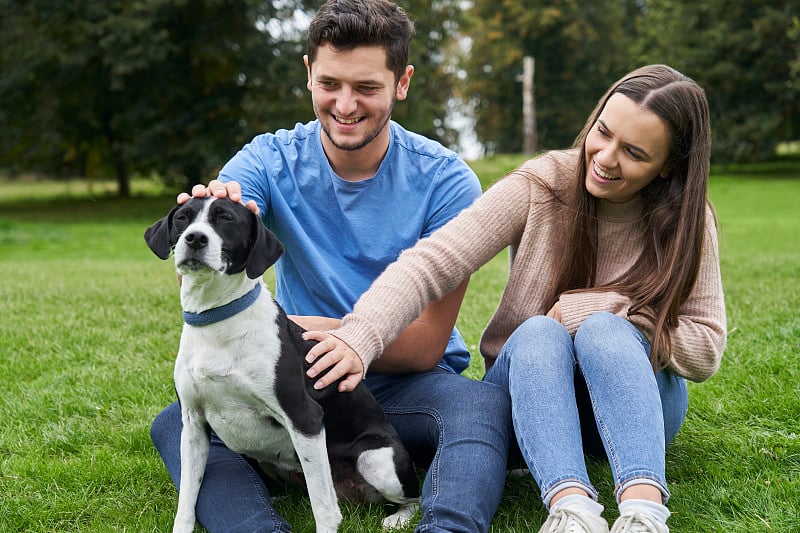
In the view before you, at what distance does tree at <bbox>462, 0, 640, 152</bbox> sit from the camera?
39.5 meters

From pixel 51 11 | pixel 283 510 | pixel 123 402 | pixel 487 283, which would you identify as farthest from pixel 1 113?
pixel 283 510

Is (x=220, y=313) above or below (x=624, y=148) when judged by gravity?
below

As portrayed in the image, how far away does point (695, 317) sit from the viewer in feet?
9.75

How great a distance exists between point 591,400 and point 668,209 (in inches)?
31.5

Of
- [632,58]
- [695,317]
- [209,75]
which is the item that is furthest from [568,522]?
[632,58]

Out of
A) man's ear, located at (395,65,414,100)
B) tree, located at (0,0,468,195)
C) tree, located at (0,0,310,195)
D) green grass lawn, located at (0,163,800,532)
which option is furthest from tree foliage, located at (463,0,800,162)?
man's ear, located at (395,65,414,100)

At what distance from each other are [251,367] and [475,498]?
0.84 m

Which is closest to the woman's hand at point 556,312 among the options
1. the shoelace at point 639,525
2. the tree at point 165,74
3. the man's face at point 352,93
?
the shoelace at point 639,525

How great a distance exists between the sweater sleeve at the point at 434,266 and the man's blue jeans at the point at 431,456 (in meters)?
0.37

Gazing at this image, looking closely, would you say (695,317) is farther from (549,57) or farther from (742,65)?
(549,57)

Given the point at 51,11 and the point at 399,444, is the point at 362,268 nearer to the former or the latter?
the point at 399,444

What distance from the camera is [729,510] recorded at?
9.56 ft

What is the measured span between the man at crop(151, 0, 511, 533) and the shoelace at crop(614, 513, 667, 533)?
0.53 meters

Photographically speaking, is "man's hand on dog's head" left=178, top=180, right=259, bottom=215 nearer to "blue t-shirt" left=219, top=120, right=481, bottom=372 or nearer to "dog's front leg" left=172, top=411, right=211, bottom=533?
"blue t-shirt" left=219, top=120, right=481, bottom=372
